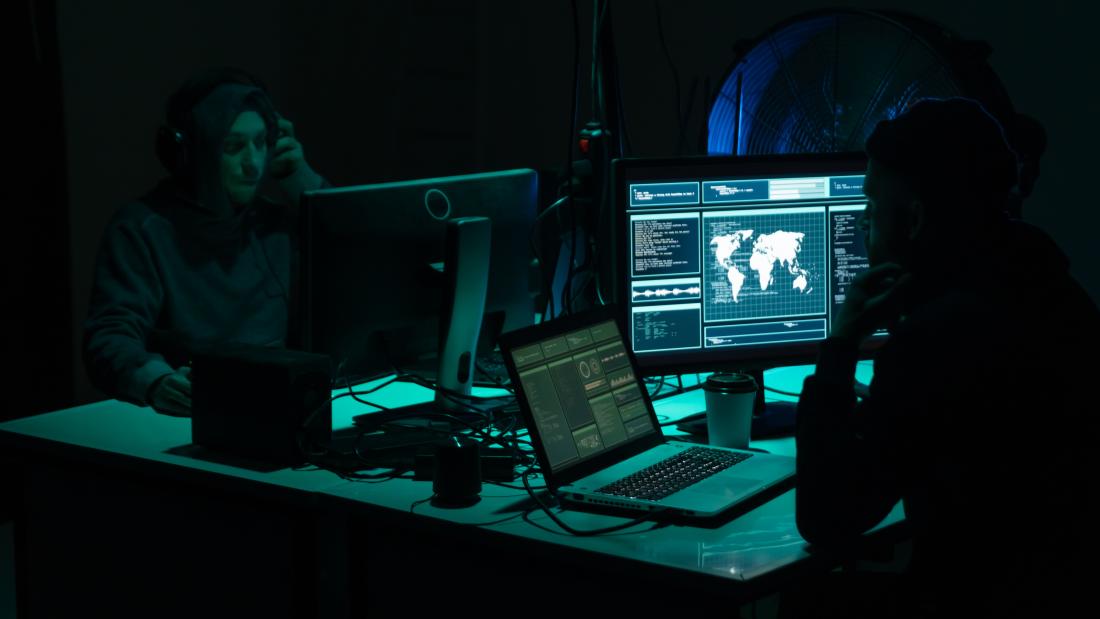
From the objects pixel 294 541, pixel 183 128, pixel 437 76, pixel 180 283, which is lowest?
pixel 294 541

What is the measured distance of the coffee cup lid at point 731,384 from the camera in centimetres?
197

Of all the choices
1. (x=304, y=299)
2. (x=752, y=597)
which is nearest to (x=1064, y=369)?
(x=752, y=597)

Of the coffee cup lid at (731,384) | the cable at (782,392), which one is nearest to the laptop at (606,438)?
the coffee cup lid at (731,384)

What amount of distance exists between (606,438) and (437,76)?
8.36ft

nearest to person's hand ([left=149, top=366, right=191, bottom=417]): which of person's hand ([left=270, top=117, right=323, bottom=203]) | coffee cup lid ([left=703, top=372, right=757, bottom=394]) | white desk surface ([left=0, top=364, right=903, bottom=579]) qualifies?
white desk surface ([left=0, top=364, right=903, bottom=579])

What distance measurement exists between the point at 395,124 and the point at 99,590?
247 cm

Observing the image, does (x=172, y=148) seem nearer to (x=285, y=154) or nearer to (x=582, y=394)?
(x=285, y=154)

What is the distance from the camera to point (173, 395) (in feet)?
7.11

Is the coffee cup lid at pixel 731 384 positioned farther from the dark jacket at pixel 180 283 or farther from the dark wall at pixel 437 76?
the dark wall at pixel 437 76

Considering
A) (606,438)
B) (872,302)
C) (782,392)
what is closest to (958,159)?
(872,302)

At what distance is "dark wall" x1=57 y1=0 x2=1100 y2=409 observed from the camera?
3.07 meters

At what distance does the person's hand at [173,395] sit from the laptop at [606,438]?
75 centimetres

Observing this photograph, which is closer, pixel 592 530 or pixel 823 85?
pixel 592 530

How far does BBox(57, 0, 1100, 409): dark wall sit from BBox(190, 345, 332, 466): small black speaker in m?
1.83
